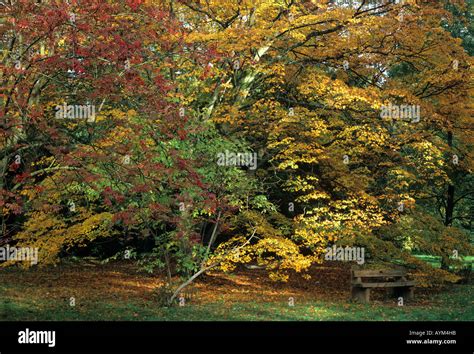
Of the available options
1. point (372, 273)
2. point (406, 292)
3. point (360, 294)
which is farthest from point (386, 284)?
point (406, 292)

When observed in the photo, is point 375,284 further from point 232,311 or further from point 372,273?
point 232,311

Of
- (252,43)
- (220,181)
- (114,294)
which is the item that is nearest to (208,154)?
(220,181)

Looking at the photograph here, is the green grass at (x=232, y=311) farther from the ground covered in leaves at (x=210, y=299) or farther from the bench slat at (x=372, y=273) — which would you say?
the bench slat at (x=372, y=273)

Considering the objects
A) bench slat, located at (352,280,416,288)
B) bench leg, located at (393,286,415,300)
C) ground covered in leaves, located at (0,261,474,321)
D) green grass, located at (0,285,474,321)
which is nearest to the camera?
green grass, located at (0,285,474,321)

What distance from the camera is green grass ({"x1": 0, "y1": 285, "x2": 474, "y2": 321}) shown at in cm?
1237

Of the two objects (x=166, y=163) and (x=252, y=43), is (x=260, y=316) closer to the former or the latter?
(x=166, y=163)

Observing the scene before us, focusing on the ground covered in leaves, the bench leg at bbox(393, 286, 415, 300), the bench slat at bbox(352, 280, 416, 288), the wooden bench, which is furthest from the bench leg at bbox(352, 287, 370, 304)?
the bench leg at bbox(393, 286, 415, 300)

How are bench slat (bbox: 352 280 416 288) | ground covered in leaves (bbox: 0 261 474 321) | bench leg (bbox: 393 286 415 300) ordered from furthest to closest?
bench leg (bbox: 393 286 415 300)
bench slat (bbox: 352 280 416 288)
ground covered in leaves (bbox: 0 261 474 321)

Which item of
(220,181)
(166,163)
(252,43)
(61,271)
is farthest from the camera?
(61,271)

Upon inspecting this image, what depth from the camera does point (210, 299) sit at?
1526 cm

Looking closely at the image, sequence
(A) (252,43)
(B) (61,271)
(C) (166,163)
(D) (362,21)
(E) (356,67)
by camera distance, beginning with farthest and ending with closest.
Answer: (B) (61,271)
(E) (356,67)
(D) (362,21)
(A) (252,43)
(C) (166,163)

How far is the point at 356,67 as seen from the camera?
18.8 m

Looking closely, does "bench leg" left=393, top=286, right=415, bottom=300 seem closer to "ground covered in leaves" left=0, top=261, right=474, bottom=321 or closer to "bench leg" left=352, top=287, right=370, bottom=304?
"ground covered in leaves" left=0, top=261, right=474, bottom=321

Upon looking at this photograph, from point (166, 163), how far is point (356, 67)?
9.22 metres
